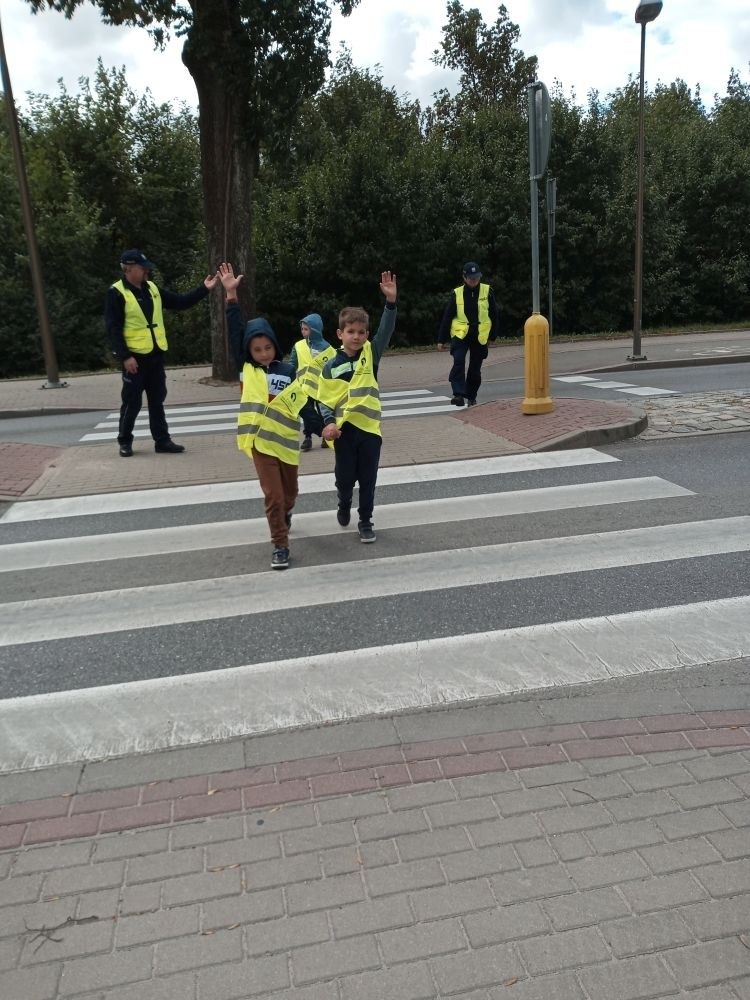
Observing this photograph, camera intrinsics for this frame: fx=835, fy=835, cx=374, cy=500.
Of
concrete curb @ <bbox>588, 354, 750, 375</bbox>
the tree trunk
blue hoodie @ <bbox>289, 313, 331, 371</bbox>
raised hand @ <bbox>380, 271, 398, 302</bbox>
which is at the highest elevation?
the tree trunk

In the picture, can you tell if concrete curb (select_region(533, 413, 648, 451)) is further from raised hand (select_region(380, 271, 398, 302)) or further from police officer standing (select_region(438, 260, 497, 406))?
raised hand (select_region(380, 271, 398, 302))

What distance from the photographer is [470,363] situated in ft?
35.8

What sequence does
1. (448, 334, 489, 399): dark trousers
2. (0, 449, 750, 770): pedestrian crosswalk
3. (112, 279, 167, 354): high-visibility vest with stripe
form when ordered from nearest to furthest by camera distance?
(0, 449, 750, 770): pedestrian crosswalk
(112, 279, 167, 354): high-visibility vest with stripe
(448, 334, 489, 399): dark trousers

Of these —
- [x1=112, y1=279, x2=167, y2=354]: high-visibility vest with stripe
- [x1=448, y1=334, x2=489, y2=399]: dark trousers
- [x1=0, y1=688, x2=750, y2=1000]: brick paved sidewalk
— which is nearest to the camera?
[x1=0, y1=688, x2=750, y2=1000]: brick paved sidewalk

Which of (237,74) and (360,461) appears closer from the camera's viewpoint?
(360,461)

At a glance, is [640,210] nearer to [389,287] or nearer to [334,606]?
[389,287]

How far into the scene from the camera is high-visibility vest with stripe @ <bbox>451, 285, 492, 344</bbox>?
10695mm

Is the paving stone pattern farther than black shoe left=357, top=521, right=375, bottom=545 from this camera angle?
Yes

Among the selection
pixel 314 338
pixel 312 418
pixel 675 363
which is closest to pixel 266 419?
pixel 314 338

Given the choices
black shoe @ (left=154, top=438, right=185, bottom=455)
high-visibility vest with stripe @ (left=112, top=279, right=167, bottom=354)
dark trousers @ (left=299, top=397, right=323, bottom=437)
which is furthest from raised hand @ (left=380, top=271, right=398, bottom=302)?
black shoe @ (left=154, top=438, right=185, bottom=455)

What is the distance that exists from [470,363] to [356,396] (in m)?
5.57

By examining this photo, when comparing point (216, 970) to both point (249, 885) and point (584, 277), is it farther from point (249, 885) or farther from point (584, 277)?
point (584, 277)

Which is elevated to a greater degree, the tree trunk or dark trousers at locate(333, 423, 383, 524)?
the tree trunk

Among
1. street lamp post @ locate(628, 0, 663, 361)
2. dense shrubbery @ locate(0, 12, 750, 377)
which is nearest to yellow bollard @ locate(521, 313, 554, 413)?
street lamp post @ locate(628, 0, 663, 361)
